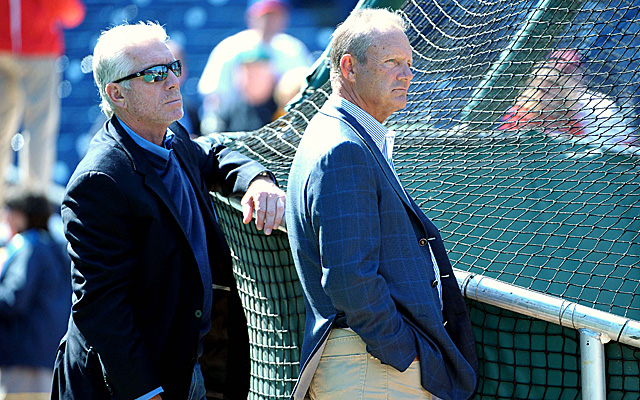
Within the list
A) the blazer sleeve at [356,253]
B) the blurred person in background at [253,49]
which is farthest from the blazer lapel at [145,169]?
the blurred person in background at [253,49]

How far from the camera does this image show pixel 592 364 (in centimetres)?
189

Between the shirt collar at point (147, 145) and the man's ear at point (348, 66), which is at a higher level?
the man's ear at point (348, 66)

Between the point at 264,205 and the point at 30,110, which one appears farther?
the point at 30,110

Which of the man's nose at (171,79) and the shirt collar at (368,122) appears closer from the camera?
the shirt collar at (368,122)

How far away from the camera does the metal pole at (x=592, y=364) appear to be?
6.14 feet

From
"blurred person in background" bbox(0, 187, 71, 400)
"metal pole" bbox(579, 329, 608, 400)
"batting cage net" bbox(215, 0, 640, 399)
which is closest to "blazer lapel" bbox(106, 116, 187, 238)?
"batting cage net" bbox(215, 0, 640, 399)

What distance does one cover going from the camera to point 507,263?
2420 millimetres

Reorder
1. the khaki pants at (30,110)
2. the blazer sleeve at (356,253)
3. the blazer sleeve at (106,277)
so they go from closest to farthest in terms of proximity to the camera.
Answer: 1. the blazer sleeve at (356,253)
2. the blazer sleeve at (106,277)
3. the khaki pants at (30,110)

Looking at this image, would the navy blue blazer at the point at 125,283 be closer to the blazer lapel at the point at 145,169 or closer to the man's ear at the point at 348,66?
the blazer lapel at the point at 145,169

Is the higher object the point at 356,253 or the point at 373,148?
the point at 373,148

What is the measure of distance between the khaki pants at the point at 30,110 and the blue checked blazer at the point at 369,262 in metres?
5.33

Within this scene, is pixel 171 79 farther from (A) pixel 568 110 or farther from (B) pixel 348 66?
(A) pixel 568 110

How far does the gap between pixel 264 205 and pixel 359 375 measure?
59 cm

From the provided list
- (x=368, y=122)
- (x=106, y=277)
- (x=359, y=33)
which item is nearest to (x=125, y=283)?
(x=106, y=277)
